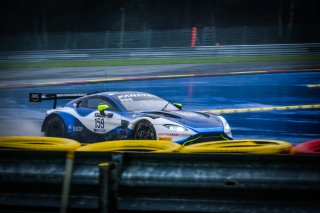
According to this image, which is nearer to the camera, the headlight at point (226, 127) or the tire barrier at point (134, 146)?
the tire barrier at point (134, 146)

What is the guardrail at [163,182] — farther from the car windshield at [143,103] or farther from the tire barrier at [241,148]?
the car windshield at [143,103]

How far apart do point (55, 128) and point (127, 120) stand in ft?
2.96

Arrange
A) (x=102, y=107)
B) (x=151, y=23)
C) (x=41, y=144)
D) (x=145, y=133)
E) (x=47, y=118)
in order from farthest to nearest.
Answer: (x=47, y=118)
(x=102, y=107)
(x=145, y=133)
(x=151, y=23)
(x=41, y=144)

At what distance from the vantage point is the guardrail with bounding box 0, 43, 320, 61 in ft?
17.9

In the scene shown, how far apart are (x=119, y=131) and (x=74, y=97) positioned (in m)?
0.71

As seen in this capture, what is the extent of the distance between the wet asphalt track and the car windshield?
68 mm

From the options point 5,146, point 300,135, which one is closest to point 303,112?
point 300,135

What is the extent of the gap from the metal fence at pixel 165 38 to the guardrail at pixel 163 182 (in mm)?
1875

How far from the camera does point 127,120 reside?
19.7 feet

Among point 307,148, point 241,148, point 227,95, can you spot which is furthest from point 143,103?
point 307,148

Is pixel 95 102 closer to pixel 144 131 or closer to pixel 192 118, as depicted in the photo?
pixel 144 131

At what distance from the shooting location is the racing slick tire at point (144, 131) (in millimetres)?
5879

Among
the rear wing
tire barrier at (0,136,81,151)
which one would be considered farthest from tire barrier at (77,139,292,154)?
the rear wing

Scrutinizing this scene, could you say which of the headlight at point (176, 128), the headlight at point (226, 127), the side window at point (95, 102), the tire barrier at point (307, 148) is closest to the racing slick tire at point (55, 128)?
the side window at point (95, 102)
